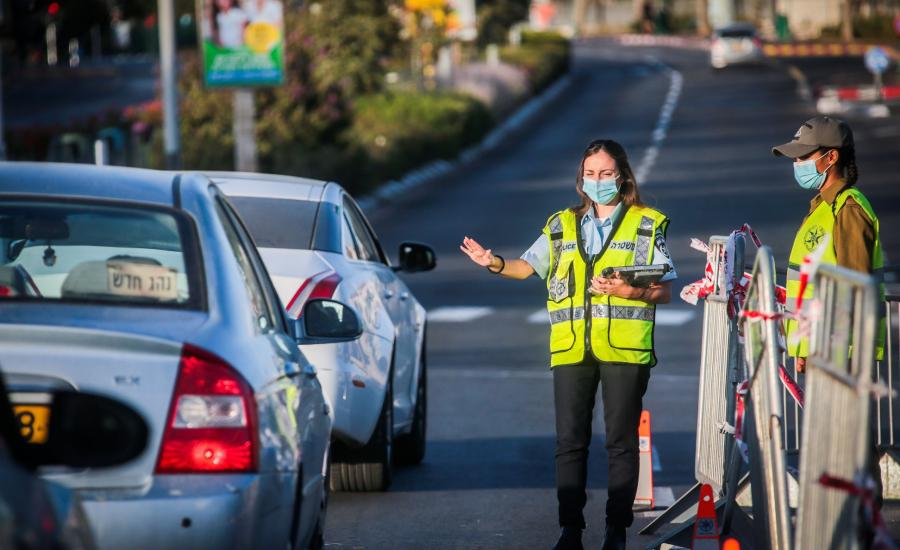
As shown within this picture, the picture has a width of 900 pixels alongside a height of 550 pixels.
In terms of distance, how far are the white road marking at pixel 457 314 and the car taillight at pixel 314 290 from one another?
9539 millimetres

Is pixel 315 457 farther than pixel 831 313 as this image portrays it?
Yes

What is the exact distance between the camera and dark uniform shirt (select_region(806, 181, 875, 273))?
7.16 m

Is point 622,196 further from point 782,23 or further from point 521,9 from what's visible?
point 782,23

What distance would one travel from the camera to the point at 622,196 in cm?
732

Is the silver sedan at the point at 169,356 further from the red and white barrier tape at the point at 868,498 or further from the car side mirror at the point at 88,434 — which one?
the red and white barrier tape at the point at 868,498

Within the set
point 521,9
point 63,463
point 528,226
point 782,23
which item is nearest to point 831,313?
point 63,463

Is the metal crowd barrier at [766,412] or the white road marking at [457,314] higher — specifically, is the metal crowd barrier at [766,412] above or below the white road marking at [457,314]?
above

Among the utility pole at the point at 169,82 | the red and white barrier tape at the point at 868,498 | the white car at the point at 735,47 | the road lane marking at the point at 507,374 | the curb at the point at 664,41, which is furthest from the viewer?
the curb at the point at 664,41

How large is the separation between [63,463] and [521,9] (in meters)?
71.1

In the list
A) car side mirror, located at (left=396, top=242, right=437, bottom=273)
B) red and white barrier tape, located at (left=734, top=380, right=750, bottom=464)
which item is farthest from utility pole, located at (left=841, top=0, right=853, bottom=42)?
red and white barrier tape, located at (left=734, top=380, right=750, bottom=464)

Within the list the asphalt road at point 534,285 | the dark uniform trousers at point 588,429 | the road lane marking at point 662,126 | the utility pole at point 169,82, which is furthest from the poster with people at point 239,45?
the dark uniform trousers at point 588,429

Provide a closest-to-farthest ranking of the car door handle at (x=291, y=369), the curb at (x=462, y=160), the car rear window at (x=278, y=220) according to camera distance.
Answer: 1. the car door handle at (x=291, y=369)
2. the car rear window at (x=278, y=220)
3. the curb at (x=462, y=160)

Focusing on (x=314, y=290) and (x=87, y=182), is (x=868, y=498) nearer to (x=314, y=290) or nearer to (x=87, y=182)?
(x=87, y=182)

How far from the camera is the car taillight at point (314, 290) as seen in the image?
8438 millimetres
